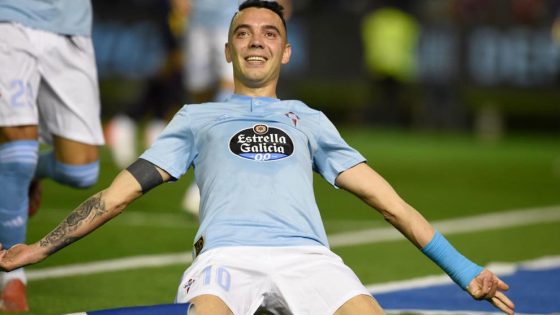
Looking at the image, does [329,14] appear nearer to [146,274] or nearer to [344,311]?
[146,274]

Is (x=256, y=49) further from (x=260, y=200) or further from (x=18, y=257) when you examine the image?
(x=18, y=257)

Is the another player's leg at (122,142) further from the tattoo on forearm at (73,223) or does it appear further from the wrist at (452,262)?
the wrist at (452,262)

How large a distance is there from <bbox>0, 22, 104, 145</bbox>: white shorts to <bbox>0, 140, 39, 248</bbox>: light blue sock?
0.45 feet

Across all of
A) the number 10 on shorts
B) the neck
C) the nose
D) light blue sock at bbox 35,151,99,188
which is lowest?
light blue sock at bbox 35,151,99,188

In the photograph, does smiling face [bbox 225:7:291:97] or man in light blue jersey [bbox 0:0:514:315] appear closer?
man in light blue jersey [bbox 0:0:514:315]

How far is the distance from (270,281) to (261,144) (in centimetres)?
59


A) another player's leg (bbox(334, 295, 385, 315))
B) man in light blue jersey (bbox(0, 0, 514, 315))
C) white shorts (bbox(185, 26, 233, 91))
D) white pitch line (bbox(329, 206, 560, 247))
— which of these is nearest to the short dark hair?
man in light blue jersey (bbox(0, 0, 514, 315))

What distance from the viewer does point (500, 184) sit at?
14547 millimetres

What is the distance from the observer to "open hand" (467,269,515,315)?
5.30 metres

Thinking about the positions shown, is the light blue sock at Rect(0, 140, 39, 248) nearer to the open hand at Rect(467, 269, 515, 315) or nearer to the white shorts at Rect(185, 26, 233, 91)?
the open hand at Rect(467, 269, 515, 315)

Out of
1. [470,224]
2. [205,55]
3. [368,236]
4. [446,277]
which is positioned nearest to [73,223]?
[446,277]

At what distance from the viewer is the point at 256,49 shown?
220 inches

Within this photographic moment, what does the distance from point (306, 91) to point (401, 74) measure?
232cm

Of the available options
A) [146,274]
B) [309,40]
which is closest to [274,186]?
[146,274]
